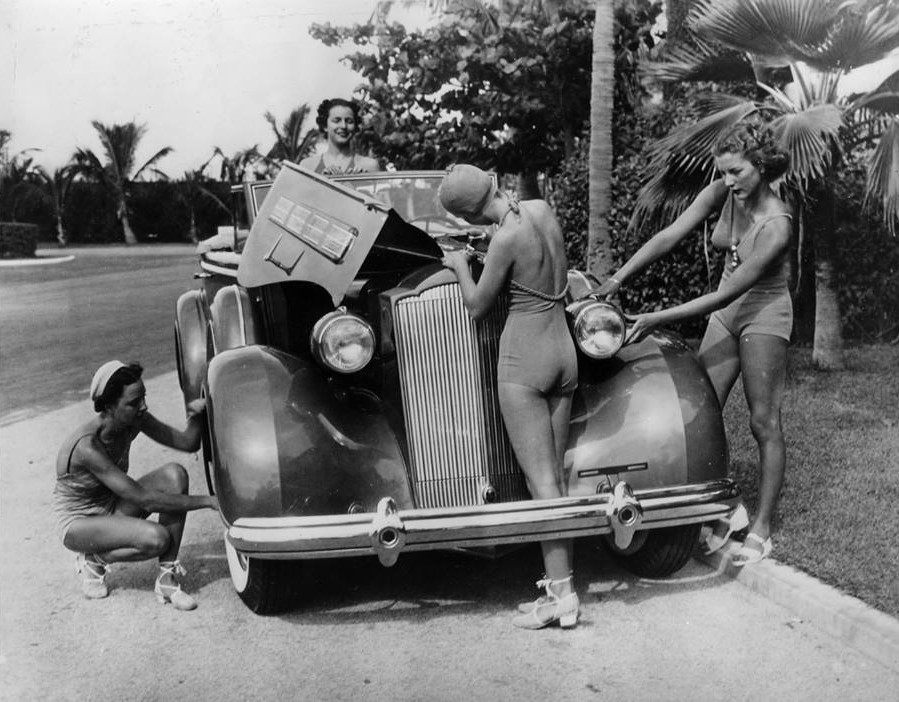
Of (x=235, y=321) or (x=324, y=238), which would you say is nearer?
(x=324, y=238)

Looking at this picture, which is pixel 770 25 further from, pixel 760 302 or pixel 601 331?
pixel 601 331

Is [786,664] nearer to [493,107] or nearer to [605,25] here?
[605,25]

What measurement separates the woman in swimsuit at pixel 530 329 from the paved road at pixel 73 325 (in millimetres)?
5243

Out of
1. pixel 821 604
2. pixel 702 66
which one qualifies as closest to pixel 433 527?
pixel 821 604

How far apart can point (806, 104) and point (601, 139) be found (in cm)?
190

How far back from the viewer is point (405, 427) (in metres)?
3.80

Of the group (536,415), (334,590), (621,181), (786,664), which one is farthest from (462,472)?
(621,181)

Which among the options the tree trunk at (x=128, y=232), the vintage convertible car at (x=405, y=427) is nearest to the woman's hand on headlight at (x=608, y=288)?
the vintage convertible car at (x=405, y=427)

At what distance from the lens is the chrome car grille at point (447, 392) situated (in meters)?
3.75

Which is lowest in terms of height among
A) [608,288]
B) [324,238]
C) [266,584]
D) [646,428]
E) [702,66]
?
[266,584]

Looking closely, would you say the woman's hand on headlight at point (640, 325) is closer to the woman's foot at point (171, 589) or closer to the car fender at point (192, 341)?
the woman's foot at point (171, 589)

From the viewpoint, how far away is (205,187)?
37.9 metres

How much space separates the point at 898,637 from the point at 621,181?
7.37m

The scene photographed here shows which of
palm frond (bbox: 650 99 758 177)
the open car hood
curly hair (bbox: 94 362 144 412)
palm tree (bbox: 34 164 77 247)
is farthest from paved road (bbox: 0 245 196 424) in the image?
palm tree (bbox: 34 164 77 247)
